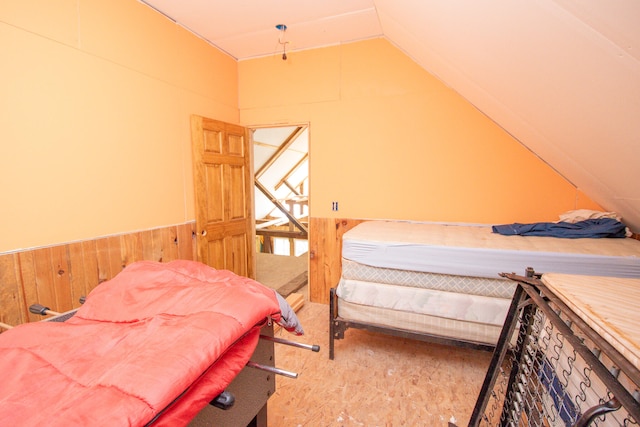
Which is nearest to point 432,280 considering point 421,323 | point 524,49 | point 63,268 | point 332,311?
point 421,323

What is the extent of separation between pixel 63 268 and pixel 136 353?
5.56 feet

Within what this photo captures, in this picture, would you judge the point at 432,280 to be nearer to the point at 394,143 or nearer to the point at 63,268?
the point at 394,143

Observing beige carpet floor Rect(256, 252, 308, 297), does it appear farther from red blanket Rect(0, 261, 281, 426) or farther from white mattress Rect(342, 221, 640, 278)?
red blanket Rect(0, 261, 281, 426)

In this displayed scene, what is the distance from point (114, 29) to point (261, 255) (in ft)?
12.6

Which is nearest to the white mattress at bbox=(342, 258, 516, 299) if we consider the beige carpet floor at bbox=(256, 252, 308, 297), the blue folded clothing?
the blue folded clothing

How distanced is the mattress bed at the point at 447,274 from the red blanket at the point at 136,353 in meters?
1.23

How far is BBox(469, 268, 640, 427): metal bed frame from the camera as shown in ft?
2.23

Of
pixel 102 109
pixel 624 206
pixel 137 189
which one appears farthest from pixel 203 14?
pixel 624 206

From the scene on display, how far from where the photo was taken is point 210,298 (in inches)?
41.3

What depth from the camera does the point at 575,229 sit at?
2297 millimetres

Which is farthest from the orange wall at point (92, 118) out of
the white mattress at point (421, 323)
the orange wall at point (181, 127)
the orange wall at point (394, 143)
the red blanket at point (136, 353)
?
the white mattress at point (421, 323)

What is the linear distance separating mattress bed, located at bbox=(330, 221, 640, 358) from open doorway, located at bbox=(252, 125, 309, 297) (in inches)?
70.1

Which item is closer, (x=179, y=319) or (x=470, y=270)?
(x=179, y=319)

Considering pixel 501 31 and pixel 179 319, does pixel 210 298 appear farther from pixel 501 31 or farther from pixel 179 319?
pixel 501 31
